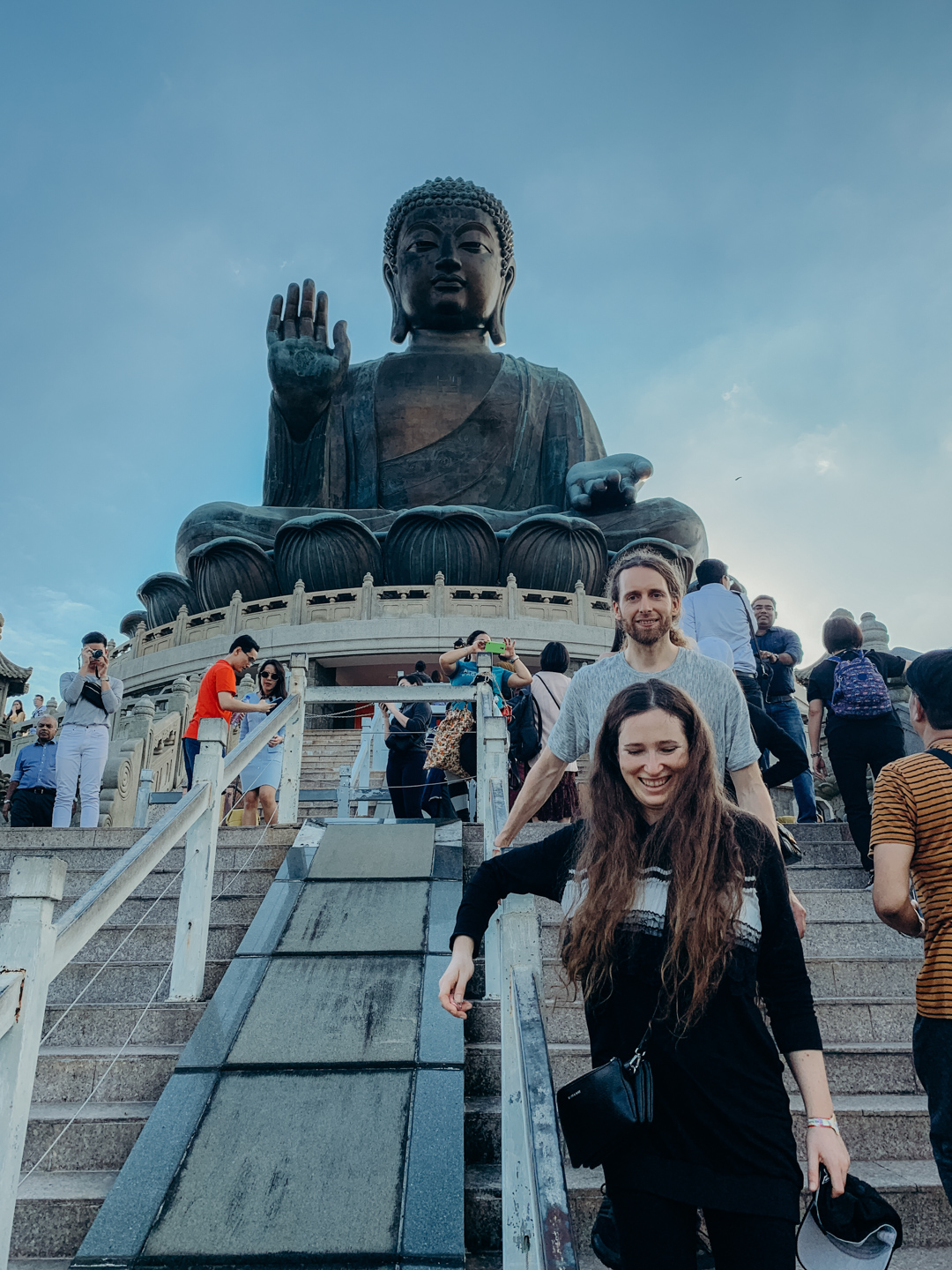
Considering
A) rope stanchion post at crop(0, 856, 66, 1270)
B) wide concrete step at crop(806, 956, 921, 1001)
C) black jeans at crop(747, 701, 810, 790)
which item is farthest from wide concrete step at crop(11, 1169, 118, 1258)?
black jeans at crop(747, 701, 810, 790)

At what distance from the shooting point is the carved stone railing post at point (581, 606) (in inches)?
658

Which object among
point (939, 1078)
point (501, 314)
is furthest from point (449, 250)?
point (939, 1078)

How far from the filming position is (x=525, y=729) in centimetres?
463

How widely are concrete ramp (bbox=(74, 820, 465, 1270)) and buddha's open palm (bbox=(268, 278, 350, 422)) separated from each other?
16.0 m

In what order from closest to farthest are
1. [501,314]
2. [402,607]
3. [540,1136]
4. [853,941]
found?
[540,1136]
[853,941]
[402,607]
[501,314]

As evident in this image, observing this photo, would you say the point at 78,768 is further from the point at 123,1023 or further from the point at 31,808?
the point at 123,1023

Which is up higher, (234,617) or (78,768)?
(234,617)

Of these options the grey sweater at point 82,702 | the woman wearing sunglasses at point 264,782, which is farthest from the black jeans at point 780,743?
the grey sweater at point 82,702

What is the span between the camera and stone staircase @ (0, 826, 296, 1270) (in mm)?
2162

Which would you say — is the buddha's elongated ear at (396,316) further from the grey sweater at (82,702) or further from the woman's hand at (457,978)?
the woman's hand at (457,978)

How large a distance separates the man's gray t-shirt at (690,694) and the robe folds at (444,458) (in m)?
16.6

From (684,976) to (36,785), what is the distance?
5.75 meters

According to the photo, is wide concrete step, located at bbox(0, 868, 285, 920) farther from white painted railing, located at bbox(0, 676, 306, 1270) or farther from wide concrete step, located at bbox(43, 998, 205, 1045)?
wide concrete step, located at bbox(43, 998, 205, 1045)

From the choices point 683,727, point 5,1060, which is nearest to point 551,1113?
point 683,727
